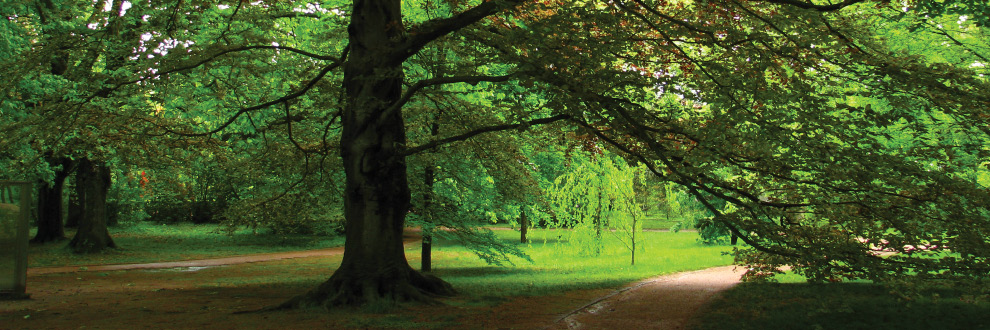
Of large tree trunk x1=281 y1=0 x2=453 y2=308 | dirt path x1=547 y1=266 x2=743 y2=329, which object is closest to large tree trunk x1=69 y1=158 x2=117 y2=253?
large tree trunk x1=281 y1=0 x2=453 y2=308

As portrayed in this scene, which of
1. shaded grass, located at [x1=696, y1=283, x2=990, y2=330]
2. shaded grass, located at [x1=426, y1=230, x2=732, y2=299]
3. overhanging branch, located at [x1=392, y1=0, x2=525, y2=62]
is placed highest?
overhanging branch, located at [x1=392, y1=0, x2=525, y2=62]

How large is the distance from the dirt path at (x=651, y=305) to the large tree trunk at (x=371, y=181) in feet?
8.57

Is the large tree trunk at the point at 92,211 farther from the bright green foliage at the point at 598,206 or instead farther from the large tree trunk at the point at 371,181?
the large tree trunk at the point at 371,181

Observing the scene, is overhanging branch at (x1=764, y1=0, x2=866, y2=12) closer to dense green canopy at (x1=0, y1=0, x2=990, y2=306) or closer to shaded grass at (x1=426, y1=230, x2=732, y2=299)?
dense green canopy at (x1=0, y1=0, x2=990, y2=306)

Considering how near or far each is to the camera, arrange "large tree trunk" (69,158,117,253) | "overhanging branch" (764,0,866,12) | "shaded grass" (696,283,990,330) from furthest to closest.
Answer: "large tree trunk" (69,158,117,253) → "shaded grass" (696,283,990,330) → "overhanging branch" (764,0,866,12)

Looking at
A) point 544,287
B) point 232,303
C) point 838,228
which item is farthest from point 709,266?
point 232,303

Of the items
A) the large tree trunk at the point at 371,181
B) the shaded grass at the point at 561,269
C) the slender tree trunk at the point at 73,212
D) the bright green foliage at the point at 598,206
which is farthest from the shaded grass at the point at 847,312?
the slender tree trunk at the point at 73,212

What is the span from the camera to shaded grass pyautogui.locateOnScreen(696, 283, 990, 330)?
786cm

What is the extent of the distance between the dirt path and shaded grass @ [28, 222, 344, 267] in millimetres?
17621

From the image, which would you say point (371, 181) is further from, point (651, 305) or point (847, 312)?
point (847, 312)

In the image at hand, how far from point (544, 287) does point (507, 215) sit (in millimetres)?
7728

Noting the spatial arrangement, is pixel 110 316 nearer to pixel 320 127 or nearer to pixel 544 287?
pixel 320 127

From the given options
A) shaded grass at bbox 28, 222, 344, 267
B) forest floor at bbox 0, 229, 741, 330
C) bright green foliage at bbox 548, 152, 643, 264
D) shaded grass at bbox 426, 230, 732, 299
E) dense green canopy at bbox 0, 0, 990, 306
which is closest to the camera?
dense green canopy at bbox 0, 0, 990, 306

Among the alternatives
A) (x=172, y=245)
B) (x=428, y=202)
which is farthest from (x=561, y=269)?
(x=172, y=245)
